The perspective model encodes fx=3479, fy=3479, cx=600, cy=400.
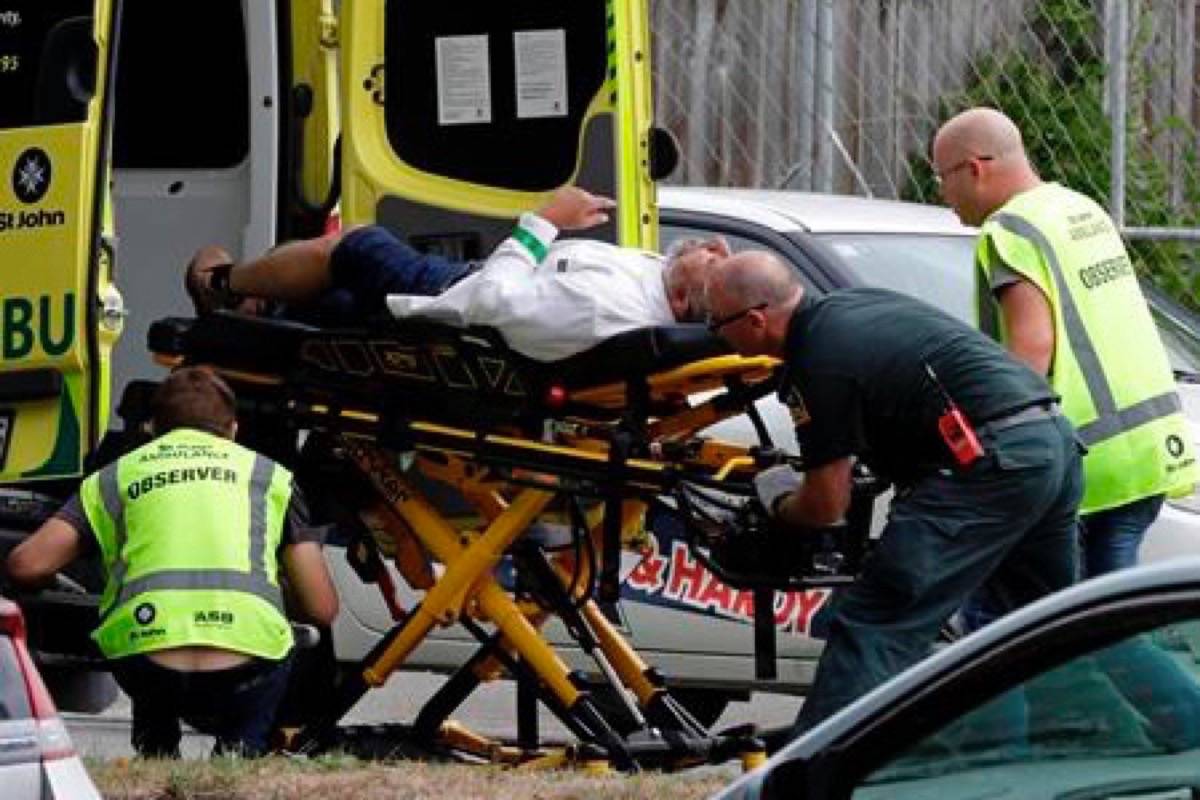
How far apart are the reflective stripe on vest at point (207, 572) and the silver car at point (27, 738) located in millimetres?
2922

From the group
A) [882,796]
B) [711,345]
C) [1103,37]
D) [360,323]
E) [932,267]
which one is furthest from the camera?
[1103,37]

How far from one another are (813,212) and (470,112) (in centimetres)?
144

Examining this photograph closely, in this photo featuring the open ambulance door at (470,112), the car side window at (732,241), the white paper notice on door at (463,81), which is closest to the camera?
the open ambulance door at (470,112)

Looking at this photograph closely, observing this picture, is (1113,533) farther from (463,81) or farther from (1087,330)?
(463,81)

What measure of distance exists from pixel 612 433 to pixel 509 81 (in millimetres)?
2196

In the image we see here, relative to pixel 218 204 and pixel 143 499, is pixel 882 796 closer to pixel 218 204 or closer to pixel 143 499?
pixel 143 499

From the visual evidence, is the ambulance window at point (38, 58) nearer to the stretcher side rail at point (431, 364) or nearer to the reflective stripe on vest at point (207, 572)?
the stretcher side rail at point (431, 364)

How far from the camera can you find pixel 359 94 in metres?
10.8

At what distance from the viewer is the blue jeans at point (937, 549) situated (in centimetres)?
795

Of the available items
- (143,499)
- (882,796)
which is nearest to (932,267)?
(143,499)

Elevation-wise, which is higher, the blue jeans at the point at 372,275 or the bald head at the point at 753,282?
the bald head at the point at 753,282

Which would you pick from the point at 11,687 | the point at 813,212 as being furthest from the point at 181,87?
the point at 11,687

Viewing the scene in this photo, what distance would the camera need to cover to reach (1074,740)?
5.01 metres


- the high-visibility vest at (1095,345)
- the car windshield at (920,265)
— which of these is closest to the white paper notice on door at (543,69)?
the car windshield at (920,265)
